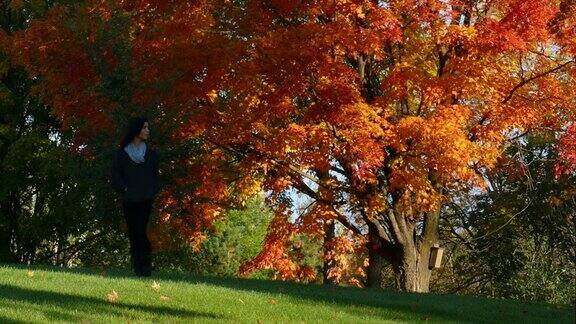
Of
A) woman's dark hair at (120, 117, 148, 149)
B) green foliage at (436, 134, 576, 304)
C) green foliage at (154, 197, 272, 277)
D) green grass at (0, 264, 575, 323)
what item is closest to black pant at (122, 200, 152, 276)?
green grass at (0, 264, 575, 323)

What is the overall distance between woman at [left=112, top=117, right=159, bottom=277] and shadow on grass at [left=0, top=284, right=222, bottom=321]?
Result: 176 centimetres

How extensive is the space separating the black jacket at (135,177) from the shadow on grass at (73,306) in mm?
1796

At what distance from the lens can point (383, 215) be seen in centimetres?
2183

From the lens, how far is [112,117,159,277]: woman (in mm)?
11484

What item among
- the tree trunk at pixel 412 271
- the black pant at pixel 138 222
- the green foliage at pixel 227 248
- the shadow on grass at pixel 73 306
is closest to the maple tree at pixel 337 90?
the tree trunk at pixel 412 271

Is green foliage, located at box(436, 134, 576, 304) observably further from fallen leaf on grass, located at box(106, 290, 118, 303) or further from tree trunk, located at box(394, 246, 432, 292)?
fallen leaf on grass, located at box(106, 290, 118, 303)

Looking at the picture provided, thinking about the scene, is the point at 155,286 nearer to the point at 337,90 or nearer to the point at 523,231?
the point at 337,90

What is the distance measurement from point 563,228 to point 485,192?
215 inches

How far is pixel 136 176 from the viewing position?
1147cm

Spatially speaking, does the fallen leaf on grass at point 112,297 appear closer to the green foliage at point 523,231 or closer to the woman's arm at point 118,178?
the woman's arm at point 118,178

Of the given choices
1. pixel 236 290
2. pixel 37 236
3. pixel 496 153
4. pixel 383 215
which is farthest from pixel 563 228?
pixel 236 290

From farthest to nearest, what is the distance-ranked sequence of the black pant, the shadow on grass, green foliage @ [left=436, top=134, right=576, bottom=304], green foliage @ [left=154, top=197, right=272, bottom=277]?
green foliage @ [left=154, top=197, right=272, bottom=277], green foliage @ [left=436, top=134, right=576, bottom=304], the black pant, the shadow on grass

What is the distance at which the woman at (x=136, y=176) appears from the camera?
37.7 feet

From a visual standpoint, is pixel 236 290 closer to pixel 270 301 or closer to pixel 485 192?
pixel 270 301
